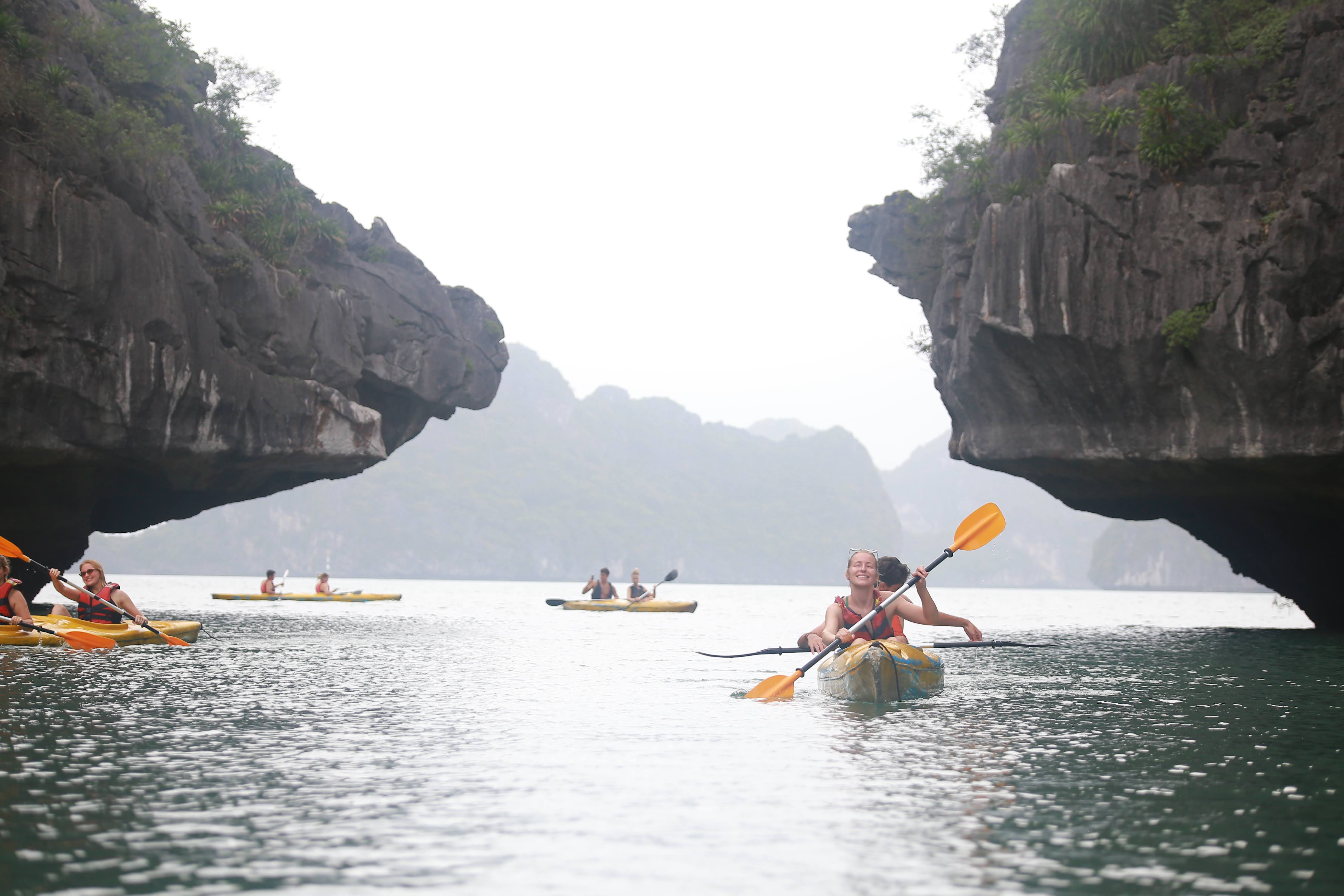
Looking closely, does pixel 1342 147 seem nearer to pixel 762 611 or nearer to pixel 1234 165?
pixel 1234 165

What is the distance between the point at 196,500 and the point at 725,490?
507ft

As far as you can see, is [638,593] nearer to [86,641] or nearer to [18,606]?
[86,641]

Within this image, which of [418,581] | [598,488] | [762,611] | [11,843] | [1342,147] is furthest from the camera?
[598,488]

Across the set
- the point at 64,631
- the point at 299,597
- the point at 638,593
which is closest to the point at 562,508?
the point at 299,597

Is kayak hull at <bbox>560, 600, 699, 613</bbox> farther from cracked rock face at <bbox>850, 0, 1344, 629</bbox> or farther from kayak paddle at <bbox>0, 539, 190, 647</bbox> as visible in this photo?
kayak paddle at <bbox>0, 539, 190, 647</bbox>

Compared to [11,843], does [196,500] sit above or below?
above

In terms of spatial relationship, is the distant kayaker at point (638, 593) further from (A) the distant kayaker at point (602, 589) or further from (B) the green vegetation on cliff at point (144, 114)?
(B) the green vegetation on cliff at point (144, 114)

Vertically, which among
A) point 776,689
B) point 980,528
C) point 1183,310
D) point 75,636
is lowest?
point 75,636

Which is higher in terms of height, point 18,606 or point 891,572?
point 891,572

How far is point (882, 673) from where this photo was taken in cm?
1136

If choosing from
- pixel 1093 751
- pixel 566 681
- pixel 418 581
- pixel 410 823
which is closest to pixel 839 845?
pixel 410 823

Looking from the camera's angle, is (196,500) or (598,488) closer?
(196,500)

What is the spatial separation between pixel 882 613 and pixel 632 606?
73.2ft

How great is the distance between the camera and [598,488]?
168500 mm
